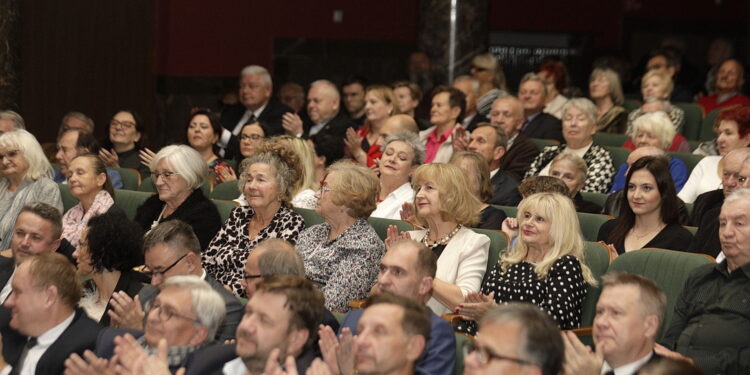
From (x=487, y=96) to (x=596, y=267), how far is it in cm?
442

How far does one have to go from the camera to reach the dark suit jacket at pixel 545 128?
24.4 ft

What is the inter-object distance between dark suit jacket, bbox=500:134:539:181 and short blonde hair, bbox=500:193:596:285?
227 cm

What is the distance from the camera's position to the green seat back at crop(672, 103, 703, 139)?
26.2 feet

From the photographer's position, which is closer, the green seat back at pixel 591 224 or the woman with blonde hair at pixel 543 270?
the woman with blonde hair at pixel 543 270

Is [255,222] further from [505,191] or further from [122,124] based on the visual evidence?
[122,124]

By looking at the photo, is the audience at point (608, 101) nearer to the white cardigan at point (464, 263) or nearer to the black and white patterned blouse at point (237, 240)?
the black and white patterned blouse at point (237, 240)

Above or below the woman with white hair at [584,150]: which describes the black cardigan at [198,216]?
below

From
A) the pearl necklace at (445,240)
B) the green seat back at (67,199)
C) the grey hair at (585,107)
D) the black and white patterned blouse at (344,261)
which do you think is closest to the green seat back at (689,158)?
the grey hair at (585,107)

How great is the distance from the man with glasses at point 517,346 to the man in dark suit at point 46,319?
4.75 feet

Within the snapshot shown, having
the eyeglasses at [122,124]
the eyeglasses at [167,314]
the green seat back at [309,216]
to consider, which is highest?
the eyeglasses at [122,124]

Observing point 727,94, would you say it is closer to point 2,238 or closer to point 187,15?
point 187,15

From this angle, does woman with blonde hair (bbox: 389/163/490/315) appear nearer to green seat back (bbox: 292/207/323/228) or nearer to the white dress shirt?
green seat back (bbox: 292/207/323/228)

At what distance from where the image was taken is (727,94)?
8.44m

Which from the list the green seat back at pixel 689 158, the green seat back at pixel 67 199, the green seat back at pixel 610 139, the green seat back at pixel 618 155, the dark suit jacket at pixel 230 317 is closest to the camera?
the dark suit jacket at pixel 230 317
